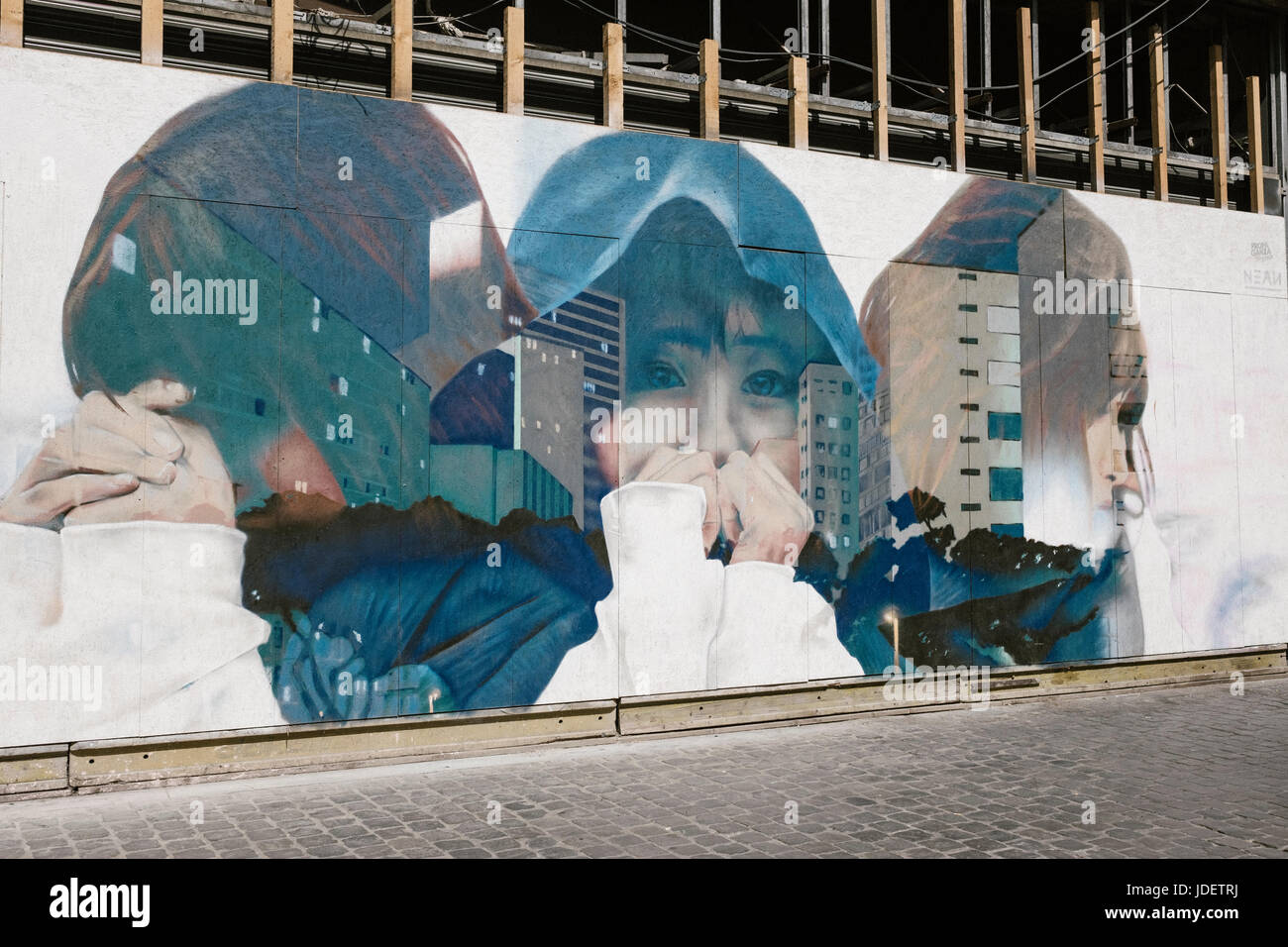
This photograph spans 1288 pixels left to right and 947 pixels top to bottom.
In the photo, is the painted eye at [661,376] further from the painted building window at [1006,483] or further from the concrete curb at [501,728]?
the painted building window at [1006,483]

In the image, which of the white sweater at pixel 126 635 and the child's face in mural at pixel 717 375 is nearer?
the white sweater at pixel 126 635

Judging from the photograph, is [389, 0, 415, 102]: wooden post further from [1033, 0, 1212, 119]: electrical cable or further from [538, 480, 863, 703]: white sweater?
[1033, 0, 1212, 119]: electrical cable

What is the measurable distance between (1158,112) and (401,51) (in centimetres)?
739

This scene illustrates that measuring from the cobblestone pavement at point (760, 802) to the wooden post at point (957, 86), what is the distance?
502cm

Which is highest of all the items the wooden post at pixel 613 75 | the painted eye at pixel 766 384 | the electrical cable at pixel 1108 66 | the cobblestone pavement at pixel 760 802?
the electrical cable at pixel 1108 66

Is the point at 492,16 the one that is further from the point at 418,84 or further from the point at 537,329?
the point at 537,329

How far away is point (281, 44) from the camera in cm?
823

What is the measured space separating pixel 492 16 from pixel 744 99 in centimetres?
213

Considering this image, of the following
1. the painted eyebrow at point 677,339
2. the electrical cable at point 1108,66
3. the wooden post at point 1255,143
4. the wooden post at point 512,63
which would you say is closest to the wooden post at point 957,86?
the electrical cable at point 1108,66

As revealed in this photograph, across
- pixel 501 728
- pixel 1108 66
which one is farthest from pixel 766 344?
pixel 1108 66

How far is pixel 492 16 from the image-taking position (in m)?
9.40

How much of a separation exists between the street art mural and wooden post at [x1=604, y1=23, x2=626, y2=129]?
0.23 m

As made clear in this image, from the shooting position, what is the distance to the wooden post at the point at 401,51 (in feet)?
28.2

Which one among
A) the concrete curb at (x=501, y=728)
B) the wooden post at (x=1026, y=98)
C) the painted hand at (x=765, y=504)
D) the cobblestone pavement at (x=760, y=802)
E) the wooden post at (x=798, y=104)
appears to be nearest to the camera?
the cobblestone pavement at (x=760, y=802)
